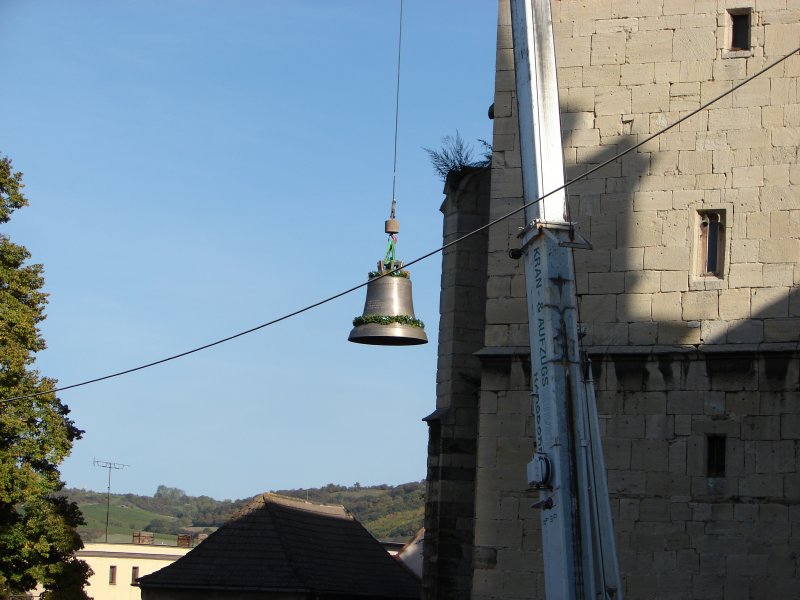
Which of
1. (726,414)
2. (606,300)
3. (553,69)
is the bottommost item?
(726,414)

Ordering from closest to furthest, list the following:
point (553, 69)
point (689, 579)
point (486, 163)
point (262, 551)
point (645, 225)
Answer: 1. point (553, 69)
2. point (689, 579)
3. point (645, 225)
4. point (486, 163)
5. point (262, 551)

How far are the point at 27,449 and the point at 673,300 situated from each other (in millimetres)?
10630

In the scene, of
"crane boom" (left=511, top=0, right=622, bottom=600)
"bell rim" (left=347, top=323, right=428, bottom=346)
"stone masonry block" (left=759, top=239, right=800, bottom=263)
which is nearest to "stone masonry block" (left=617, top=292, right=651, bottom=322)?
"stone masonry block" (left=759, top=239, right=800, bottom=263)

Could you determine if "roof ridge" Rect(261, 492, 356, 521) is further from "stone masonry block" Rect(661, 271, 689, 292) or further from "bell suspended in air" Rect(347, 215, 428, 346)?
"stone masonry block" Rect(661, 271, 689, 292)

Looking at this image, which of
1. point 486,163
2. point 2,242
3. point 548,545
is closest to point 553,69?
point 548,545

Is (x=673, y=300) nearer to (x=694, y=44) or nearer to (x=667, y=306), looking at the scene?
(x=667, y=306)

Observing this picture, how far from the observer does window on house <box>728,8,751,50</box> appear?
1495 centimetres

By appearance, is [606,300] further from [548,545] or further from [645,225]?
[548,545]

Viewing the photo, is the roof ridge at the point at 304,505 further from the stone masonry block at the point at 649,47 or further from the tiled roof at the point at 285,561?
the stone masonry block at the point at 649,47

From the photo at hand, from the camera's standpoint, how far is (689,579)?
1387cm

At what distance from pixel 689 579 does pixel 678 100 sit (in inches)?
190

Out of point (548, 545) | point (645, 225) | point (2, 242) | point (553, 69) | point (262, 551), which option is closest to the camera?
point (548, 545)

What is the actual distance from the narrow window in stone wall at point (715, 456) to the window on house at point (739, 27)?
4029mm

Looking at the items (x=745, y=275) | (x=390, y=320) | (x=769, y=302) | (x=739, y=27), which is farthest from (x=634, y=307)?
(x=739, y=27)
